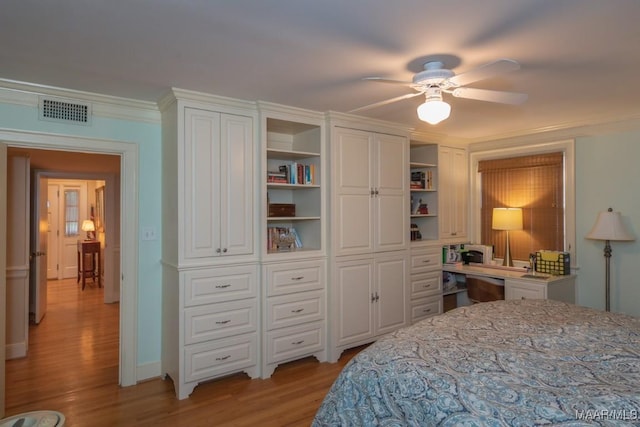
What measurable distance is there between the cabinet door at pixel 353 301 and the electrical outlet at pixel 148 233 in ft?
5.41

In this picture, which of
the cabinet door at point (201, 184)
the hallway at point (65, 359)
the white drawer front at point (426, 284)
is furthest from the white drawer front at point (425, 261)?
the hallway at point (65, 359)

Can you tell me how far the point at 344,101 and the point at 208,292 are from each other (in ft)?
6.24

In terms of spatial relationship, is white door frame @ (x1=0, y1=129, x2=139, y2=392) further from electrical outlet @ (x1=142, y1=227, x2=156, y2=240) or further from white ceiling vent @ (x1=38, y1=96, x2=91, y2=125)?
white ceiling vent @ (x1=38, y1=96, x2=91, y2=125)

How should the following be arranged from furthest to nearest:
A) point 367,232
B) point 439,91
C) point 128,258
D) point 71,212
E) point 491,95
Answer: point 71,212
point 367,232
point 128,258
point 439,91
point 491,95

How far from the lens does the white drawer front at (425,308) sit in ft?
14.2

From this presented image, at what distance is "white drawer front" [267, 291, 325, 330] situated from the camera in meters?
3.38

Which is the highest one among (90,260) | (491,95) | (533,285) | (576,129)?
(576,129)

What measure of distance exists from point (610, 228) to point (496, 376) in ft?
9.45

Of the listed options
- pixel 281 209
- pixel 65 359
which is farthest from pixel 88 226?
pixel 281 209

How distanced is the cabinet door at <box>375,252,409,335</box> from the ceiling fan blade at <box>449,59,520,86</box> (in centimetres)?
220

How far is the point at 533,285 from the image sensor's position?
378 centimetres

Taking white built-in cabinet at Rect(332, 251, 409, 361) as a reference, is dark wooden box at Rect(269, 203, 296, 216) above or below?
above

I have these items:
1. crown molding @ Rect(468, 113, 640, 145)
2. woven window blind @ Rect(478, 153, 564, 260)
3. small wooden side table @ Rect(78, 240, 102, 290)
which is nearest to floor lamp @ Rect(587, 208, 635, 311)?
woven window blind @ Rect(478, 153, 564, 260)

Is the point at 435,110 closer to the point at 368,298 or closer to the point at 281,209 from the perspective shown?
the point at 281,209
